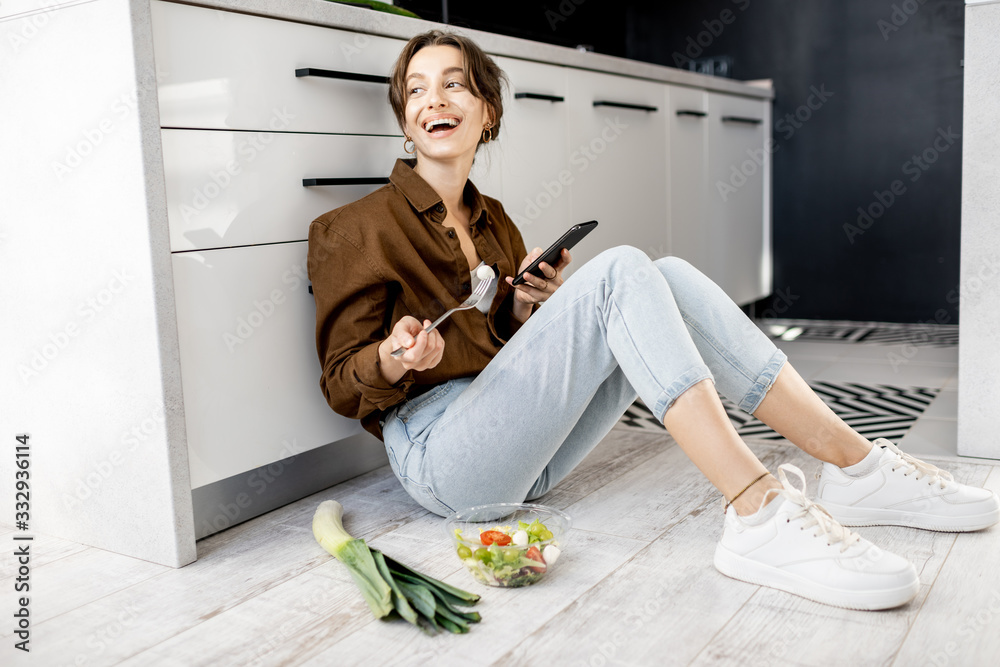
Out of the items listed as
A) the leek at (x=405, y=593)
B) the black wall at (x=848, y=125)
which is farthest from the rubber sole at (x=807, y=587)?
the black wall at (x=848, y=125)

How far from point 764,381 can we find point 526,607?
47cm

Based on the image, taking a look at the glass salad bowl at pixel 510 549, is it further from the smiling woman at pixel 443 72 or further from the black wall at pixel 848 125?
the black wall at pixel 848 125

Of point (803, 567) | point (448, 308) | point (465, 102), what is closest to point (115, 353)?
point (448, 308)

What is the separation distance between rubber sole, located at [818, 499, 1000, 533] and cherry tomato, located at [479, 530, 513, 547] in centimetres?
55

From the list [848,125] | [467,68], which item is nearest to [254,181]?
[467,68]

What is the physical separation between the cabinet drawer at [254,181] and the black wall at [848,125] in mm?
1697

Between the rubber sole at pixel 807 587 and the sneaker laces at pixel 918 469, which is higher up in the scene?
the sneaker laces at pixel 918 469

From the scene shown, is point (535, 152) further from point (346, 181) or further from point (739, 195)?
point (739, 195)

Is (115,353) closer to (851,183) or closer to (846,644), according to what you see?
(846,644)

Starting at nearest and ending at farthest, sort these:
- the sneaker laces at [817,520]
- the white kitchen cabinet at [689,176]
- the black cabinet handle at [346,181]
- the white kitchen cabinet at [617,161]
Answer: the sneaker laces at [817,520], the black cabinet handle at [346,181], the white kitchen cabinet at [617,161], the white kitchen cabinet at [689,176]

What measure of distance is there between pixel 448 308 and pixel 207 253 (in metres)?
0.39

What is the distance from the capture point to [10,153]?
1.48 metres

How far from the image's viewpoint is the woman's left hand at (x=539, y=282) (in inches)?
60.1

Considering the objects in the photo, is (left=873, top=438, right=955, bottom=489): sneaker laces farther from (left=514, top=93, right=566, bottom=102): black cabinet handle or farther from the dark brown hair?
(left=514, top=93, right=566, bottom=102): black cabinet handle
